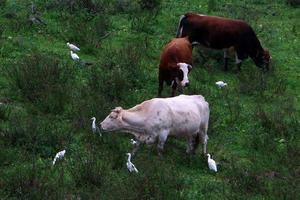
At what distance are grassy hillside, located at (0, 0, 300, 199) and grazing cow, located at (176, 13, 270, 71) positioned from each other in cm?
32

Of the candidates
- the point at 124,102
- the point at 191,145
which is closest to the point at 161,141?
the point at 191,145

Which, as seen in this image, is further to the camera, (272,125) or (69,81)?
(69,81)

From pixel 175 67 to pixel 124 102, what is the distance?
1.23 m

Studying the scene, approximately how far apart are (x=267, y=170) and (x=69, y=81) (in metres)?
4.20

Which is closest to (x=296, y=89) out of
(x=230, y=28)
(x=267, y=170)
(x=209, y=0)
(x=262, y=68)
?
(x=262, y=68)

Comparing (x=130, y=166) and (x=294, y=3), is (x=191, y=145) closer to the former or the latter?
(x=130, y=166)

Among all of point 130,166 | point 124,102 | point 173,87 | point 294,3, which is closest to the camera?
point 130,166

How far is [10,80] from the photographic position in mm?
11695

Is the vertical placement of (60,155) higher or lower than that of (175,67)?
higher

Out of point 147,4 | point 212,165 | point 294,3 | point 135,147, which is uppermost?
point 135,147

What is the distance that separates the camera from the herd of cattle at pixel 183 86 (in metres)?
9.57

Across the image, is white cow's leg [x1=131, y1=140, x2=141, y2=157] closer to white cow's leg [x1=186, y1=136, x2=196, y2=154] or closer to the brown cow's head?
white cow's leg [x1=186, y1=136, x2=196, y2=154]

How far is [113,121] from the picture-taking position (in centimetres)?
955

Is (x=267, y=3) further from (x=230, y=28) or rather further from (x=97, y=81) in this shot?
(x=97, y=81)
